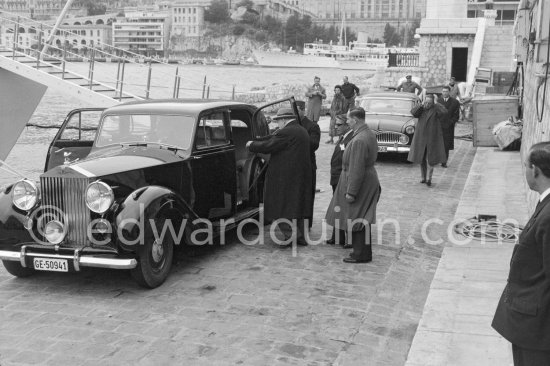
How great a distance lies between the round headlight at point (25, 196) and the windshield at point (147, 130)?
1401 mm

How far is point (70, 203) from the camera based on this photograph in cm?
659

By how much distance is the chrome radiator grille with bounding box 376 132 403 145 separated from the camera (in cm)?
1589

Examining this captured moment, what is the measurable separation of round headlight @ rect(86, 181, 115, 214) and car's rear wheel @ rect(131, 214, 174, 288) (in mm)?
502

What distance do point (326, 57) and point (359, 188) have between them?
436 ft

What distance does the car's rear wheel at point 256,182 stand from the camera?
362 inches

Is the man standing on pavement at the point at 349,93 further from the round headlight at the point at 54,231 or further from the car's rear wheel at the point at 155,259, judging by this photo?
the round headlight at the point at 54,231

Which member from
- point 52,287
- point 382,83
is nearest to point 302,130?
point 52,287

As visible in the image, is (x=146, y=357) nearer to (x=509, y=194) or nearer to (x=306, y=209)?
(x=306, y=209)

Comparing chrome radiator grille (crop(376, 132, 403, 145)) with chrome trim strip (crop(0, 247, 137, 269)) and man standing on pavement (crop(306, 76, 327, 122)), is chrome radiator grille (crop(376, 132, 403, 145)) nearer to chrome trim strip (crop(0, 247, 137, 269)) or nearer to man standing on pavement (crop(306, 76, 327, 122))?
man standing on pavement (crop(306, 76, 327, 122))

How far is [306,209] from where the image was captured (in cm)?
814

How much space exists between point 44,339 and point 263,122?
207 inches

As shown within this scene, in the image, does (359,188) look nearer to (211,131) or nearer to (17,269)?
(211,131)

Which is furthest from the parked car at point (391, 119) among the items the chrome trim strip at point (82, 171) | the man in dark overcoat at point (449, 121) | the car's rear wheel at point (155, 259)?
the chrome trim strip at point (82, 171)

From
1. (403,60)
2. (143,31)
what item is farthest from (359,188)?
(143,31)
